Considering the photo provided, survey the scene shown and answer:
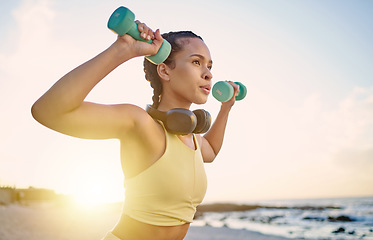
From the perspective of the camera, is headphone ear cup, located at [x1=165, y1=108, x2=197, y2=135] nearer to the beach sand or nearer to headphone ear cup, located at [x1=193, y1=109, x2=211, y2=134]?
headphone ear cup, located at [x1=193, y1=109, x2=211, y2=134]

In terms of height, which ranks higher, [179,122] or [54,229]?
[179,122]

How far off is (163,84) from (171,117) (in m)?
0.41

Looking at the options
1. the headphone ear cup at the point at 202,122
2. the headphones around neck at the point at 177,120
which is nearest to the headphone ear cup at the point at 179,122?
the headphones around neck at the point at 177,120

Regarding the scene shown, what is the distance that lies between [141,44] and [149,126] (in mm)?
441

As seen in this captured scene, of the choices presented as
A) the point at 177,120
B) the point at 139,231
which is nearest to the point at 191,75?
the point at 177,120

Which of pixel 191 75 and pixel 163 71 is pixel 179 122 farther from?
pixel 163 71

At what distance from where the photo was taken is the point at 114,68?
5.04ft

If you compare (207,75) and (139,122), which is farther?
(207,75)

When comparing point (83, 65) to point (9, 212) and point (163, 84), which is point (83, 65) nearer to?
point (163, 84)

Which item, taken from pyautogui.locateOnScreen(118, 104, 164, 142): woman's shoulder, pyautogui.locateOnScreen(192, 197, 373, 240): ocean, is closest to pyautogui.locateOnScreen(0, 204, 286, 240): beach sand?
pyautogui.locateOnScreen(192, 197, 373, 240): ocean

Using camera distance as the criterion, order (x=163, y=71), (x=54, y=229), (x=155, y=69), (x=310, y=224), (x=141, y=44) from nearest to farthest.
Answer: (x=141, y=44), (x=163, y=71), (x=155, y=69), (x=54, y=229), (x=310, y=224)

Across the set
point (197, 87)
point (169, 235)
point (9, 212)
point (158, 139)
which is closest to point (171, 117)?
point (158, 139)

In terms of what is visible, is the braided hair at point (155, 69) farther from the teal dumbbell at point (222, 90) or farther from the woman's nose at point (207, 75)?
the teal dumbbell at point (222, 90)

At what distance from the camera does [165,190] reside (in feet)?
5.93
